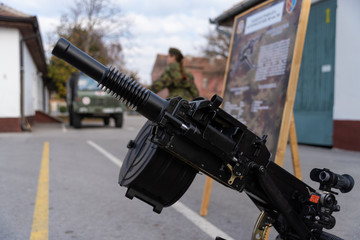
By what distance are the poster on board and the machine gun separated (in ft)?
2.95

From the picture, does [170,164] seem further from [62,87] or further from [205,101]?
[62,87]

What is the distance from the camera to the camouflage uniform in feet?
15.9

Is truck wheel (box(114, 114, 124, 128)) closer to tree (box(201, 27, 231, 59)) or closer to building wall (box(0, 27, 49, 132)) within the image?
building wall (box(0, 27, 49, 132))

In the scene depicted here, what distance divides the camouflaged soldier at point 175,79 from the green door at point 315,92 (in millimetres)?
1838

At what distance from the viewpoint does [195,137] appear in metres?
1.71

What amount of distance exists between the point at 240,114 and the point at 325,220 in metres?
1.69

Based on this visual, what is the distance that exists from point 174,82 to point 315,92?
11.7 feet

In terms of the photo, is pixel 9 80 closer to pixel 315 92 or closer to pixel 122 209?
pixel 315 92

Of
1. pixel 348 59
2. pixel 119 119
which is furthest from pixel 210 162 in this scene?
pixel 119 119

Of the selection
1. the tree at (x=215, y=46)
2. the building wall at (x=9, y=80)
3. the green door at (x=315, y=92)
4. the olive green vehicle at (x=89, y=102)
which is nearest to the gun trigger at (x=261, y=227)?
the green door at (x=315, y=92)

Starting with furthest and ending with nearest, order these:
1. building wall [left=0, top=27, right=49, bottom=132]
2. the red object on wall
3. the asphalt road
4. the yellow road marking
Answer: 1. building wall [left=0, top=27, right=49, bottom=132]
2. the red object on wall
3. the yellow road marking
4. the asphalt road

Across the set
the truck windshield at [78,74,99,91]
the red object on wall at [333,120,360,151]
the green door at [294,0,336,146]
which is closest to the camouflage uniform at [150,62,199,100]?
the green door at [294,0,336,146]

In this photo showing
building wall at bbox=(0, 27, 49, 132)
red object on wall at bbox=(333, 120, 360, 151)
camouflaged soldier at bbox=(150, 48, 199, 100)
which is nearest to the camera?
red object on wall at bbox=(333, 120, 360, 151)

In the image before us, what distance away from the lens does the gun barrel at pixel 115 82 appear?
5.76ft
